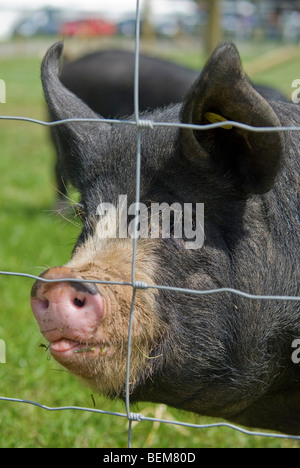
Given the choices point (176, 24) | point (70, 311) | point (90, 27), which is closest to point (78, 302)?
point (70, 311)

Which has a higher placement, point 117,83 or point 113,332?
point 117,83

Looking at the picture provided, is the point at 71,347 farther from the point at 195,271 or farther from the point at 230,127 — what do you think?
the point at 230,127

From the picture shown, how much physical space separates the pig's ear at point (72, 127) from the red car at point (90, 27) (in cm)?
2014

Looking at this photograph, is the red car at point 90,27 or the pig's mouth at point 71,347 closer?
the pig's mouth at point 71,347

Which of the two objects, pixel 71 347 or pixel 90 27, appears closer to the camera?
pixel 71 347

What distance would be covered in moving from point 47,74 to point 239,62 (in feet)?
3.25

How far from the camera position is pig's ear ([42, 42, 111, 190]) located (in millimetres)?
2625

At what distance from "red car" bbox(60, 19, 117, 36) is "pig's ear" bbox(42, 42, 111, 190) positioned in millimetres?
20140

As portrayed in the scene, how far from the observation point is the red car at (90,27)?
74.5 feet

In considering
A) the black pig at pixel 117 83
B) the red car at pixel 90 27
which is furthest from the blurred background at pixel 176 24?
the black pig at pixel 117 83

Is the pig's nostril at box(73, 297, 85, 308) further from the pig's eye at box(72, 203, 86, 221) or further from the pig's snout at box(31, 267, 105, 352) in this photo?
the pig's eye at box(72, 203, 86, 221)

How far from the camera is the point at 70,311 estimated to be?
6.86 ft

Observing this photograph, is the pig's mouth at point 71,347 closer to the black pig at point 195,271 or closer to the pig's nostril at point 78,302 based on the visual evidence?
the black pig at point 195,271

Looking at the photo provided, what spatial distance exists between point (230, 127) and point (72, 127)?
28.5 inches
